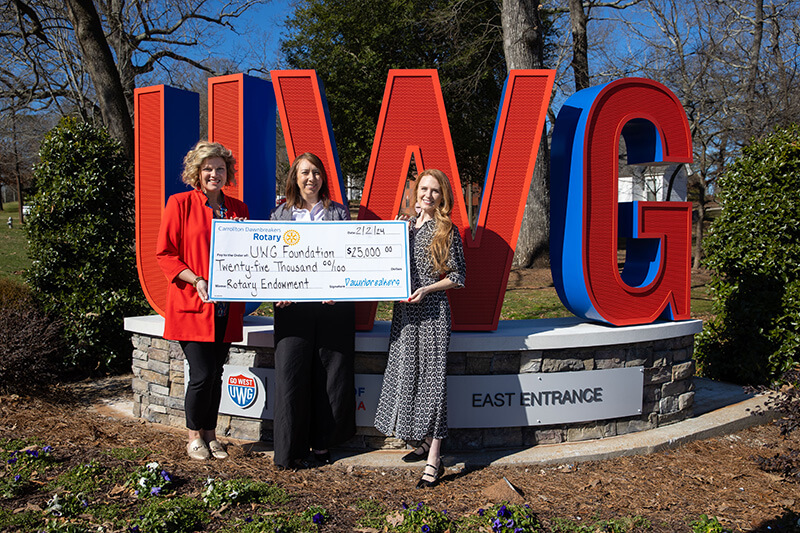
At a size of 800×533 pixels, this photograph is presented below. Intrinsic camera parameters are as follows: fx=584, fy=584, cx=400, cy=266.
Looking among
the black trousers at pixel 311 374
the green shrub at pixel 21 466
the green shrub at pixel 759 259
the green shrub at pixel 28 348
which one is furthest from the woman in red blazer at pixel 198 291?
the green shrub at pixel 759 259

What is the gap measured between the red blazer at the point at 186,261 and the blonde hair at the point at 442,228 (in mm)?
1306

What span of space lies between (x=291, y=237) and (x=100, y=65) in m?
6.05

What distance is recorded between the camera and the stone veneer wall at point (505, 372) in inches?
159

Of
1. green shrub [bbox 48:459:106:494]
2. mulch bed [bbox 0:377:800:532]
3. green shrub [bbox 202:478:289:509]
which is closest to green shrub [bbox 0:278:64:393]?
mulch bed [bbox 0:377:800:532]

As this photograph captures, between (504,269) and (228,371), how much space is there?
2.13m

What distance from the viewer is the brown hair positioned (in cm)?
367

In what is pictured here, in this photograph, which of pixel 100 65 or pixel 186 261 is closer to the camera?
pixel 186 261

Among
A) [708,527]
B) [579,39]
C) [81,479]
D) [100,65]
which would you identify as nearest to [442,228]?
[708,527]

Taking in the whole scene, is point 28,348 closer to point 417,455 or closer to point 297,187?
point 297,187

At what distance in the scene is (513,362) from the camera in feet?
13.3

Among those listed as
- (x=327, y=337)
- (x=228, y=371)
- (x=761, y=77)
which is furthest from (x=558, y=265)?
(x=761, y=77)

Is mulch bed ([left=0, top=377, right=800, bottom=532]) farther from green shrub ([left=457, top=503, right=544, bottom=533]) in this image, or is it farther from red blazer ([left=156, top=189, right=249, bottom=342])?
red blazer ([left=156, top=189, right=249, bottom=342])

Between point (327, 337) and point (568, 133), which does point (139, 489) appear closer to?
point (327, 337)

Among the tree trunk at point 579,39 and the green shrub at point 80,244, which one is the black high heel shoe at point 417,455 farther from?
the tree trunk at point 579,39
